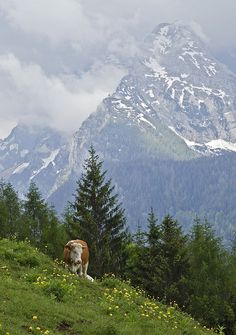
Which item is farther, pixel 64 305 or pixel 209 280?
pixel 209 280

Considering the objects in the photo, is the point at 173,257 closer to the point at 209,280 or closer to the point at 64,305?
the point at 209,280

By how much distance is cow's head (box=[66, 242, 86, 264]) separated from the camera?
25.5m

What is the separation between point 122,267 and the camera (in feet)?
200

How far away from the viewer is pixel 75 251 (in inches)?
1015

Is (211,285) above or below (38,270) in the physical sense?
above

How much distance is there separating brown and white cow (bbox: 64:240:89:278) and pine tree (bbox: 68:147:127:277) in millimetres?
31167

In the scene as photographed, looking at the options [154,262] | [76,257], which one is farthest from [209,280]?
[76,257]

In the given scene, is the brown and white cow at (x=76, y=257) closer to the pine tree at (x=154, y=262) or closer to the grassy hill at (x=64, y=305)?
the grassy hill at (x=64, y=305)

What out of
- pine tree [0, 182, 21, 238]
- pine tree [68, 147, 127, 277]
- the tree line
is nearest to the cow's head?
the tree line

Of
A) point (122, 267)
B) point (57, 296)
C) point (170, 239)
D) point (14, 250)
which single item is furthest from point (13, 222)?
point (57, 296)

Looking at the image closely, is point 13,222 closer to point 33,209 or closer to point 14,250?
point 33,209

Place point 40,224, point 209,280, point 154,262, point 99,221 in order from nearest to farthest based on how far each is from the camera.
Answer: point 154,262, point 99,221, point 209,280, point 40,224

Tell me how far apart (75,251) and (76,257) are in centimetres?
34

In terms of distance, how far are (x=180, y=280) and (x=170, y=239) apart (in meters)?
4.48
